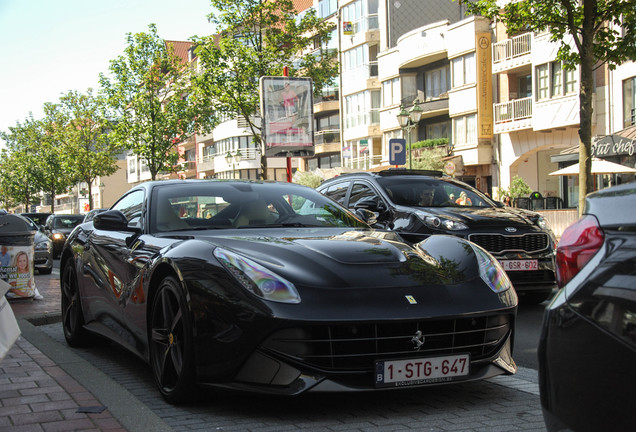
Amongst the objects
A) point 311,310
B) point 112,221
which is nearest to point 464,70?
point 112,221

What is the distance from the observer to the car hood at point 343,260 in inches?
166

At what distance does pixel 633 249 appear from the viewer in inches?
85.0

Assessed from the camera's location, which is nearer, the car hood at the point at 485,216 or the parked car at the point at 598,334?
the parked car at the point at 598,334

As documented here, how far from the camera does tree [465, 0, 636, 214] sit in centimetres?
1570

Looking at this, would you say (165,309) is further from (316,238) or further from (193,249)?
(316,238)

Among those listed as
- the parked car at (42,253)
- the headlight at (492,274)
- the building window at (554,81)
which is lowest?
the parked car at (42,253)

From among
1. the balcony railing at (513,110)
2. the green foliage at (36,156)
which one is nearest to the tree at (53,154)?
the green foliage at (36,156)

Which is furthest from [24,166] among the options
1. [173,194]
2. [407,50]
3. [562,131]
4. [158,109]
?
[173,194]

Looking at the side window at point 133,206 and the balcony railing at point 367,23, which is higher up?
the balcony railing at point 367,23

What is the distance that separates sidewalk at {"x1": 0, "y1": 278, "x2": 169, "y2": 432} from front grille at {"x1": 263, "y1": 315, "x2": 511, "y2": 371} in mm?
745

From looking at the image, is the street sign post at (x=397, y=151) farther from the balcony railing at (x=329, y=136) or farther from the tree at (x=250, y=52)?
the balcony railing at (x=329, y=136)

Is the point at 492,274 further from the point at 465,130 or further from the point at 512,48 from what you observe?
the point at 465,130

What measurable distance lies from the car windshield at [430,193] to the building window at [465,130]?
104ft

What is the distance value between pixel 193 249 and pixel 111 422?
1100 millimetres
